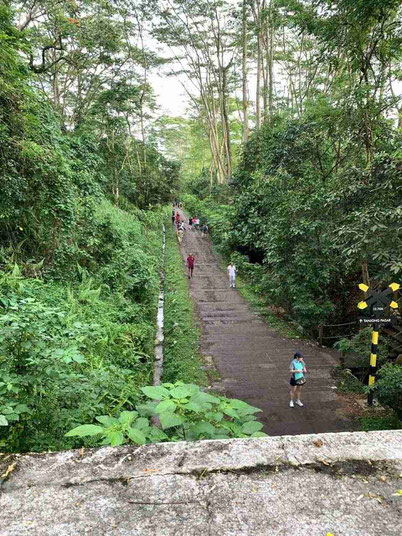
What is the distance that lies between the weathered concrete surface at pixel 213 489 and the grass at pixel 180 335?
5.76 metres

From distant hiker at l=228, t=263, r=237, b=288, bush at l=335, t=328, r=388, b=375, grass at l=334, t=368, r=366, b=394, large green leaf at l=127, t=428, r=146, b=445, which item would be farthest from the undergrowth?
bush at l=335, t=328, r=388, b=375

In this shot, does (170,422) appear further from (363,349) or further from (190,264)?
(190,264)

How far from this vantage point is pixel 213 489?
158 cm

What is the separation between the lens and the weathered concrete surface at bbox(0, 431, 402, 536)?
1.40 m

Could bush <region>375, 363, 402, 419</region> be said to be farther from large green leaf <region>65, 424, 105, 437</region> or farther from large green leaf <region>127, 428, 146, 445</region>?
large green leaf <region>65, 424, 105, 437</region>

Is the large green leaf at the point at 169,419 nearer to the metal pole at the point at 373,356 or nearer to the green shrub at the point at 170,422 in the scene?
the green shrub at the point at 170,422

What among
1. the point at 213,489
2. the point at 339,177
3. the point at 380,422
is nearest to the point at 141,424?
the point at 213,489

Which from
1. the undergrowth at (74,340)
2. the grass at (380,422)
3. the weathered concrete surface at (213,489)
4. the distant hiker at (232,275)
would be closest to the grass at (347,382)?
the grass at (380,422)

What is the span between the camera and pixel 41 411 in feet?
10.1

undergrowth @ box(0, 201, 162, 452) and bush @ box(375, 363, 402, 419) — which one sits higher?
undergrowth @ box(0, 201, 162, 452)

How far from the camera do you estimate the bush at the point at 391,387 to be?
568 centimetres

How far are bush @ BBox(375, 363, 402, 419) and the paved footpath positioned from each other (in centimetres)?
83

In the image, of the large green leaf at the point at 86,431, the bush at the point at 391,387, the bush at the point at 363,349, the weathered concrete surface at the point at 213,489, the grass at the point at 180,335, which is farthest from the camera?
the grass at the point at 180,335

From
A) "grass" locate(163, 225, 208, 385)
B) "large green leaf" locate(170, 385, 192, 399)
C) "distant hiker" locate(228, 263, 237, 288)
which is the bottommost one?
"grass" locate(163, 225, 208, 385)
